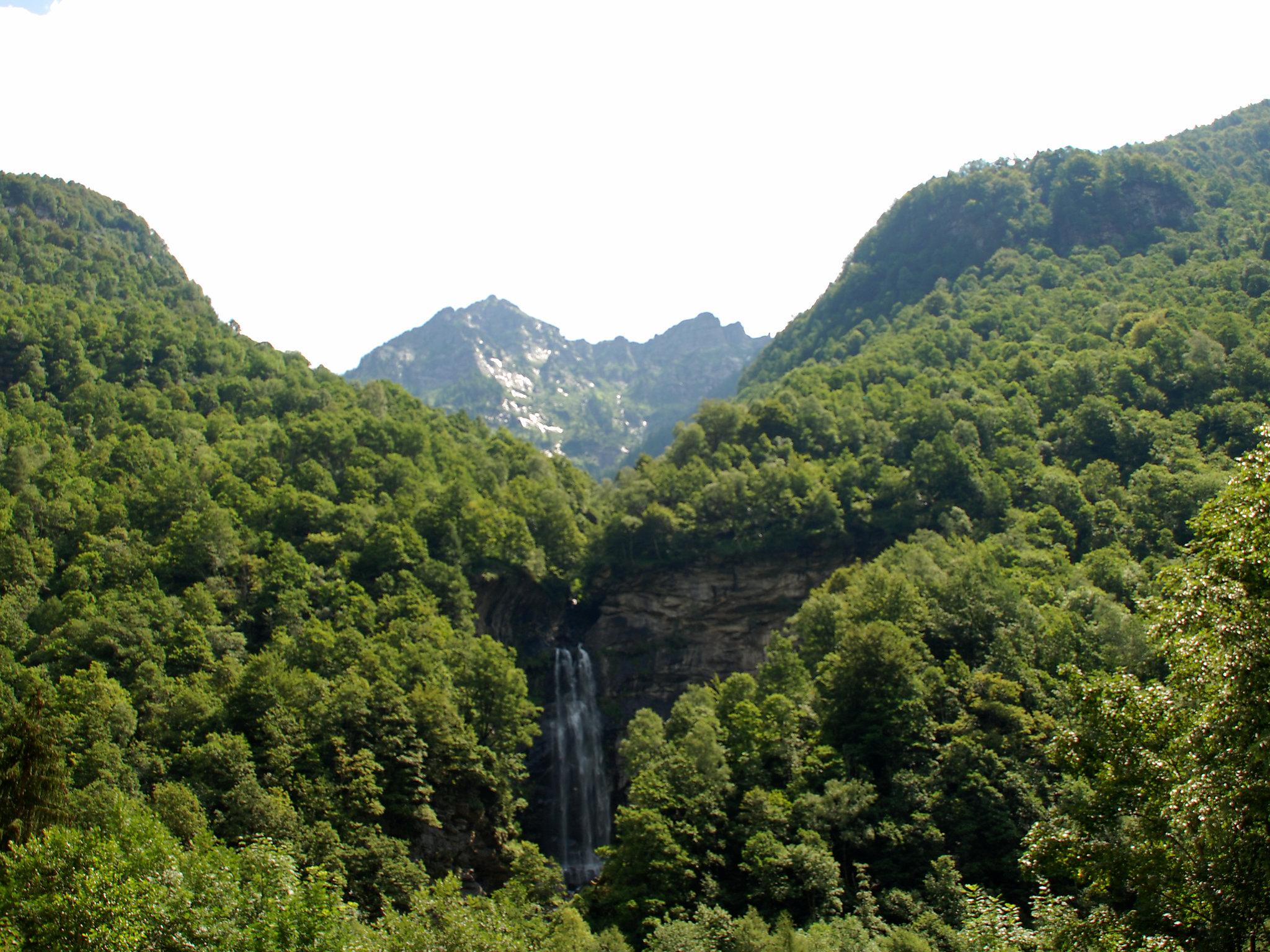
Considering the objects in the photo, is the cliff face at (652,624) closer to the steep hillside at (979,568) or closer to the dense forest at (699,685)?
the steep hillside at (979,568)

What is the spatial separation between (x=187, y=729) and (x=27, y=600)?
17.4 metres

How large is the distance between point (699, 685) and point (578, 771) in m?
12.1

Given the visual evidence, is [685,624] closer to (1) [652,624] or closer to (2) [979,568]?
(1) [652,624]

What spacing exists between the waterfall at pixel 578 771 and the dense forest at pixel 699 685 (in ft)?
21.1

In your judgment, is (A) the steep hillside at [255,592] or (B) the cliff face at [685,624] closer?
(A) the steep hillside at [255,592]

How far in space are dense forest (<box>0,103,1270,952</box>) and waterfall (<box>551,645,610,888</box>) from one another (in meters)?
6.44

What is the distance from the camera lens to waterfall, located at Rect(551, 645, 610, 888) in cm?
7231

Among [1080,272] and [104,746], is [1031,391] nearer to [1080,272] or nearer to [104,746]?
[1080,272]

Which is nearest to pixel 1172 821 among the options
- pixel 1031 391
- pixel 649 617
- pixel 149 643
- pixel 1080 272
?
pixel 149 643

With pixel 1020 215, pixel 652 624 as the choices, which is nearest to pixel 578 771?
pixel 652 624

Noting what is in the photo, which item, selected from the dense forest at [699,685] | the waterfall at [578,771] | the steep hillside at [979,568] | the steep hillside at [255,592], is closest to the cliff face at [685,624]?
the steep hillside at [979,568]

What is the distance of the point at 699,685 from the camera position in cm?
8131

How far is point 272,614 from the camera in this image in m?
69.6

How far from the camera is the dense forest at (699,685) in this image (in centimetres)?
2481
